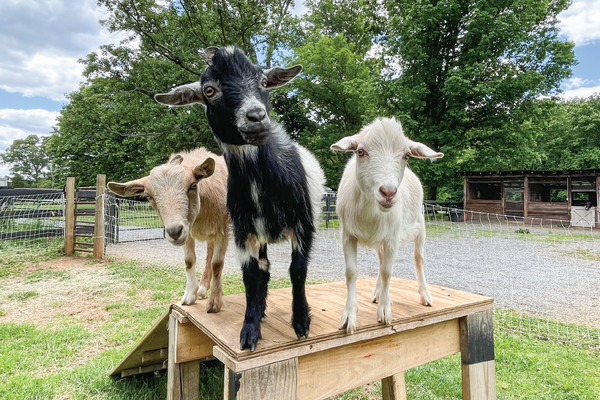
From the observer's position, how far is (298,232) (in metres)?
1.50

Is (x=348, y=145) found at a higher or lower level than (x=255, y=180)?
higher

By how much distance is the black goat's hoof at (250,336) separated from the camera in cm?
137

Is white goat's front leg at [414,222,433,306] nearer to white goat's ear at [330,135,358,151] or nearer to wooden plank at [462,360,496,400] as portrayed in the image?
wooden plank at [462,360,496,400]

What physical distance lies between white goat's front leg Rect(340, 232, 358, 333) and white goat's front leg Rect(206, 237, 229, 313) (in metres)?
0.78

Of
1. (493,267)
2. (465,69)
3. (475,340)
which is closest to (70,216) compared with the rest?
(475,340)

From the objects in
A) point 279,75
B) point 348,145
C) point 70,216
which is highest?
point 279,75

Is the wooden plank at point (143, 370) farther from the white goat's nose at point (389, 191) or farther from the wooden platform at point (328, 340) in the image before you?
the white goat's nose at point (389, 191)

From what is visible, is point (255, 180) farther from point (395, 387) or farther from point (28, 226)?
point (28, 226)

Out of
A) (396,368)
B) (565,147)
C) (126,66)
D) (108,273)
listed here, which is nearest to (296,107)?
(126,66)

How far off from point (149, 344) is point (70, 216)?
800cm

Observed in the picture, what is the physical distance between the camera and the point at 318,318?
1.80 metres

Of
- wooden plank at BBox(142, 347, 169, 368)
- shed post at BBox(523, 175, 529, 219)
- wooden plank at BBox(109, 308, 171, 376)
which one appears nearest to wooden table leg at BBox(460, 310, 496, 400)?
wooden plank at BBox(109, 308, 171, 376)

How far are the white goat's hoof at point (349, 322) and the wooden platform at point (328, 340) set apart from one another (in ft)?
0.13

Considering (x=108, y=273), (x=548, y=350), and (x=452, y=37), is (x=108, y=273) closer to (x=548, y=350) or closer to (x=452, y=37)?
(x=548, y=350)
